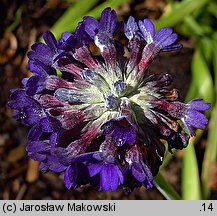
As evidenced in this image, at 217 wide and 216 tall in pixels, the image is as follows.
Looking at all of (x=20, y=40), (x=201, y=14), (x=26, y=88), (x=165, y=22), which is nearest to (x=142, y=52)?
(x=26, y=88)

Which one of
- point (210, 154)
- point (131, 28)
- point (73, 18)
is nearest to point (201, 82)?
point (210, 154)

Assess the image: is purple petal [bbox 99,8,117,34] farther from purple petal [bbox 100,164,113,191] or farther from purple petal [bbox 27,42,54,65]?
purple petal [bbox 100,164,113,191]

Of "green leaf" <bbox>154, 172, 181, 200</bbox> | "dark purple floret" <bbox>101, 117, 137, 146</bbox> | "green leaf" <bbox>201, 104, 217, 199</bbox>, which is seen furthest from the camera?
"green leaf" <bbox>201, 104, 217, 199</bbox>

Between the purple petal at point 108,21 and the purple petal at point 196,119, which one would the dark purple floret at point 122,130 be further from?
the purple petal at point 108,21

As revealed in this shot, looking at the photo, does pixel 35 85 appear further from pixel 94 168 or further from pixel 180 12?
pixel 180 12

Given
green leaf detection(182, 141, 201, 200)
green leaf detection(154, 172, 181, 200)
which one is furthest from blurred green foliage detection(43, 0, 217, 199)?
green leaf detection(154, 172, 181, 200)

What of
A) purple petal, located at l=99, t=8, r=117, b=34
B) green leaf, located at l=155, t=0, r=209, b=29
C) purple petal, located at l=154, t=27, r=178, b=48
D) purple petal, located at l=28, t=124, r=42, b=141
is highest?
green leaf, located at l=155, t=0, r=209, b=29

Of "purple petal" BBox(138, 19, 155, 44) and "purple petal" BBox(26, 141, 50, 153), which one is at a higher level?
"purple petal" BBox(138, 19, 155, 44)
